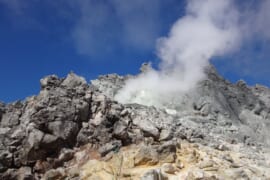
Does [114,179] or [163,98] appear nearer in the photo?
[114,179]

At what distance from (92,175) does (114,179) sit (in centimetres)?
150

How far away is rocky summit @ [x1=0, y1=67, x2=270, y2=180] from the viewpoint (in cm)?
2389

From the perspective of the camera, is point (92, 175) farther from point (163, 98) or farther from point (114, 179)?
point (163, 98)

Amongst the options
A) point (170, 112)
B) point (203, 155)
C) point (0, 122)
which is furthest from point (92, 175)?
point (170, 112)

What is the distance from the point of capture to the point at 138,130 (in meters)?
28.2

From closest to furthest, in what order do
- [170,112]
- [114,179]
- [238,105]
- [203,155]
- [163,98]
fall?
1. [114,179]
2. [203,155]
3. [170,112]
4. [163,98]
5. [238,105]

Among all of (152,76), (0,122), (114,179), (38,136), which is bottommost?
(114,179)

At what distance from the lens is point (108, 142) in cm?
2725

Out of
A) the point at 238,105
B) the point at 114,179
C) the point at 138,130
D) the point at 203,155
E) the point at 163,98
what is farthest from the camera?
the point at 238,105

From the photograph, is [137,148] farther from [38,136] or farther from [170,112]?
[170,112]

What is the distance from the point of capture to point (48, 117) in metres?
27.6

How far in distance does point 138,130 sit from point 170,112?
9.41 meters

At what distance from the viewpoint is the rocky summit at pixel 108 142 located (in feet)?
78.4

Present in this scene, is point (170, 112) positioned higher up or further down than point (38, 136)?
higher up
